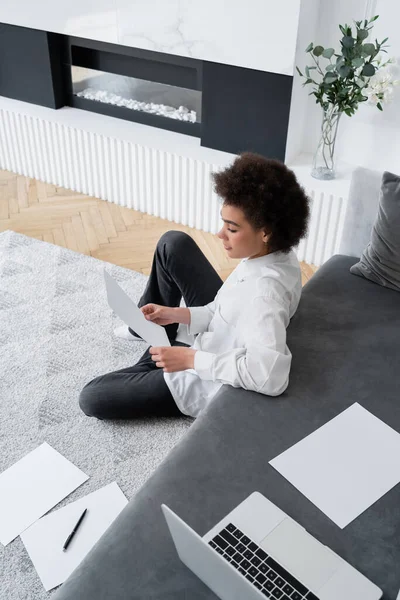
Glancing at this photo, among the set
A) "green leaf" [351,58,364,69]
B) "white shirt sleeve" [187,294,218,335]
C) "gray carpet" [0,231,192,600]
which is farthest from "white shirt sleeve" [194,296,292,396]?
"green leaf" [351,58,364,69]

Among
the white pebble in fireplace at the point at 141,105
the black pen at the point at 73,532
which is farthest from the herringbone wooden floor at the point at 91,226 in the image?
the black pen at the point at 73,532

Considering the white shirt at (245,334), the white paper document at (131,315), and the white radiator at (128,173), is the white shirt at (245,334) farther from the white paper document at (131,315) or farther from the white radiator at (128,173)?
the white radiator at (128,173)

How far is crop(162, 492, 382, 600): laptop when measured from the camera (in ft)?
3.43

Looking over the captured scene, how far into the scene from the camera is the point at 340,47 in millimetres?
2645

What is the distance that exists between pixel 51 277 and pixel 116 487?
3.98 ft

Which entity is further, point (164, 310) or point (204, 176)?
point (204, 176)

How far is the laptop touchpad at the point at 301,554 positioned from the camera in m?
1.12

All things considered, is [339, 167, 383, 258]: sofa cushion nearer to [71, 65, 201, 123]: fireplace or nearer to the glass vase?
the glass vase

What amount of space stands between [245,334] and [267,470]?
13.1 inches

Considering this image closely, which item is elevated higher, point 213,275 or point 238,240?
point 238,240

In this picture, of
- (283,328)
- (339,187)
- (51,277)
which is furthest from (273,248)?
(51,277)

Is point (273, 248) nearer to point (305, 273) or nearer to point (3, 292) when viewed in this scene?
point (305, 273)

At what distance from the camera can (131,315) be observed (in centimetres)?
169

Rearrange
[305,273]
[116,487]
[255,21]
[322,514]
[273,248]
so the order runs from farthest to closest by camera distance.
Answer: [305,273]
[255,21]
[116,487]
[273,248]
[322,514]
